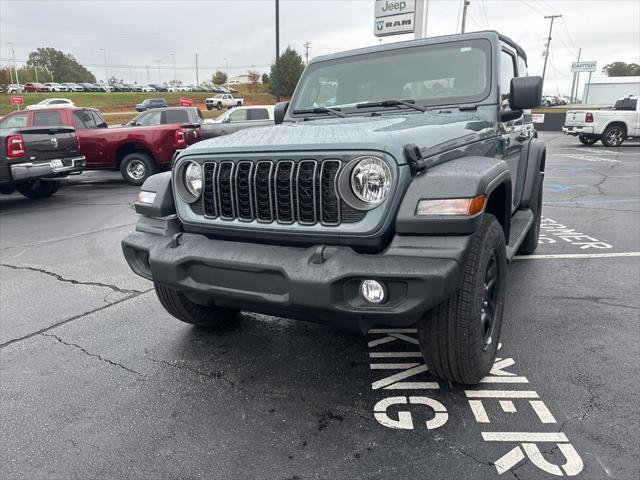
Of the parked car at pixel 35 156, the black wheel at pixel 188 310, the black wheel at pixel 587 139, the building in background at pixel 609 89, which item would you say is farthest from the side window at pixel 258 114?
the building in background at pixel 609 89

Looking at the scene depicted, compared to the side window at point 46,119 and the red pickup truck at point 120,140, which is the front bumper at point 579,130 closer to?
the red pickup truck at point 120,140

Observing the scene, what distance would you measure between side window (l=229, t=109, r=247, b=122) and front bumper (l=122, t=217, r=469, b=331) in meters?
12.1

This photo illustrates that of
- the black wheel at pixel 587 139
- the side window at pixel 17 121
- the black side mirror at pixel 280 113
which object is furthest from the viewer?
the black wheel at pixel 587 139

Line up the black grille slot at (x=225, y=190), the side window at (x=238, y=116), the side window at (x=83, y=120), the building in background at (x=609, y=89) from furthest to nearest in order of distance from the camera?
1. the building in background at (x=609, y=89)
2. the side window at (x=238, y=116)
3. the side window at (x=83, y=120)
4. the black grille slot at (x=225, y=190)

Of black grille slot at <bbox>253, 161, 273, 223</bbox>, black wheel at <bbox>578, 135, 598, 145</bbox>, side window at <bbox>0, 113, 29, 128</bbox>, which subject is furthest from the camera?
black wheel at <bbox>578, 135, 598, 145</bbox>

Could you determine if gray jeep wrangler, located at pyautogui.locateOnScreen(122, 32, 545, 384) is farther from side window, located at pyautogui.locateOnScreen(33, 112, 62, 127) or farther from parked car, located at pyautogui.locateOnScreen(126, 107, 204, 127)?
side window, located at pyautogui.locateOnScreen(33, 112, 62, 127)

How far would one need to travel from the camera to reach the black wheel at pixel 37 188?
9.90 m

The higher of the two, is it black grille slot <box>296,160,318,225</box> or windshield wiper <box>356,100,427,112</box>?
windshield wiper <box>356,100,427,112</box>

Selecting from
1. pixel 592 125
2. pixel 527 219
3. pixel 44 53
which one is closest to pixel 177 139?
pixel 527 219

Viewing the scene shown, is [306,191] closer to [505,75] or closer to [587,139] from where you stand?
[505,75]

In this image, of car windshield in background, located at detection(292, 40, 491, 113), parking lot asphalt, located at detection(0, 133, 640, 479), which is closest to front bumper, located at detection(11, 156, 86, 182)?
parking lot asphalt, located at detection(0, 133, 640, 479)

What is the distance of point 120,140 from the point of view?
36.8ft

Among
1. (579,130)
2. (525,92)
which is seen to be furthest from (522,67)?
(579,130)

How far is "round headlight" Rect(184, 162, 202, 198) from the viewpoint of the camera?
2818 mm
